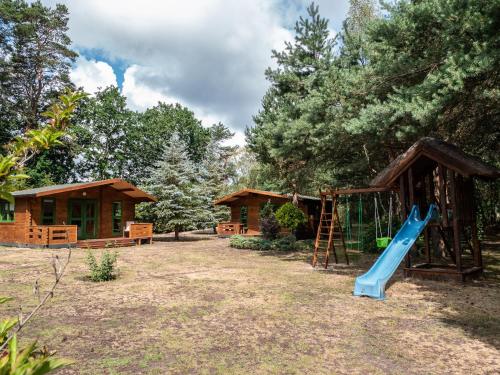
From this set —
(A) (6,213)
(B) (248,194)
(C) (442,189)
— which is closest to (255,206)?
(B) (248,194)

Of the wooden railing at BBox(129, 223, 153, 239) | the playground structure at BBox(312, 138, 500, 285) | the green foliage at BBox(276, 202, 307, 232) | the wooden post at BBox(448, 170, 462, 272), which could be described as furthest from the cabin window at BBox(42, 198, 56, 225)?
the wooden post at BBox(448, 170, 462, 272)

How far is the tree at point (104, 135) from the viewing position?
43.2 metres

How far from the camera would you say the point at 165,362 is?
4590 millimetres

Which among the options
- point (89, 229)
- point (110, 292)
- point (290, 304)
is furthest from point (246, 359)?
point (89, 229)

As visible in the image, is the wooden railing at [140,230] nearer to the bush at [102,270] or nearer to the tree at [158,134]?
the bush at [102,270]

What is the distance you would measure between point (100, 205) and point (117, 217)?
1.80m

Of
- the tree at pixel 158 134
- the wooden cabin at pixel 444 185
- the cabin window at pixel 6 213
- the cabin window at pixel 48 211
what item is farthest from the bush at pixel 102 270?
the tree at pixel 158 134

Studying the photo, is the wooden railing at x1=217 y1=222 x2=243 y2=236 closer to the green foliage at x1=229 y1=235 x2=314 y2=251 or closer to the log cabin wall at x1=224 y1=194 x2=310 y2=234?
the log cabin wall at x1=224 y1=194 x2=310 y2=234

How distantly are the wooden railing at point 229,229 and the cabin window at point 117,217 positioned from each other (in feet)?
26.7

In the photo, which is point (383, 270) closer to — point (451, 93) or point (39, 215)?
point (451, 93)

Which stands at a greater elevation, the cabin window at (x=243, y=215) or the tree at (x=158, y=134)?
the tree at (x=158, y=134)

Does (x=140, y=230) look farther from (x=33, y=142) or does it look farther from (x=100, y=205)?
(x=33, y=142)

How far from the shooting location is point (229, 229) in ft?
98.2

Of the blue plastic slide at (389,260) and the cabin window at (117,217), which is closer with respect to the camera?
the blue plastic slide at (389,260)
